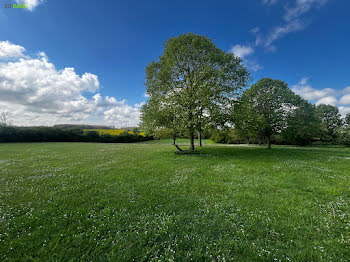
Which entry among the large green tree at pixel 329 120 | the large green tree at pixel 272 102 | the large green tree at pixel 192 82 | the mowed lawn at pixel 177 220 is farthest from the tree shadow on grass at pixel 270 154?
the large green tree at pixel 329 120

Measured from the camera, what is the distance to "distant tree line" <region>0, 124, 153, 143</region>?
4272 cm

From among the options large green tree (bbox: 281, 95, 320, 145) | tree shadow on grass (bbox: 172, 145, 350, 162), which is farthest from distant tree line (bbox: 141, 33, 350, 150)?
large green tree (bbox: 281, 95, 320, 145)

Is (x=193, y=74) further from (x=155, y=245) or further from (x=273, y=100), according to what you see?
(x=155, y=245)

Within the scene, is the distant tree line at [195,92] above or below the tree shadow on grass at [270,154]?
above

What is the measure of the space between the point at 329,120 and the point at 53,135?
100 m

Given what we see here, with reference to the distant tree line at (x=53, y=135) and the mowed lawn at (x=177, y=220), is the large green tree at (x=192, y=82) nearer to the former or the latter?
the mowed lawn at (x=177, y=220)

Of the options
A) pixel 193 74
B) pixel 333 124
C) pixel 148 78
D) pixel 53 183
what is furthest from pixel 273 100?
pixel 333 124

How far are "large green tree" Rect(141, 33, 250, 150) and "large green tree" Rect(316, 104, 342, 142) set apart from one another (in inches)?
1974

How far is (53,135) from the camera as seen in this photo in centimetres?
4988

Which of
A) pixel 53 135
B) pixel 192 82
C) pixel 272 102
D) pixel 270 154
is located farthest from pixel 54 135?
pixel 272 102

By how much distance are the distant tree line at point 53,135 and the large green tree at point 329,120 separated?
239 feet

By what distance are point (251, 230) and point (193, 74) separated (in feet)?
61.2

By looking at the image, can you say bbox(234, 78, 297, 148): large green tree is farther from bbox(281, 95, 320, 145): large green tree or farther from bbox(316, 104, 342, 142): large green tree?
bbox(316, 104, 342, 142): large green tree

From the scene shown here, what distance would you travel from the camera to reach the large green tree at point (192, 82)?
17438 mm
